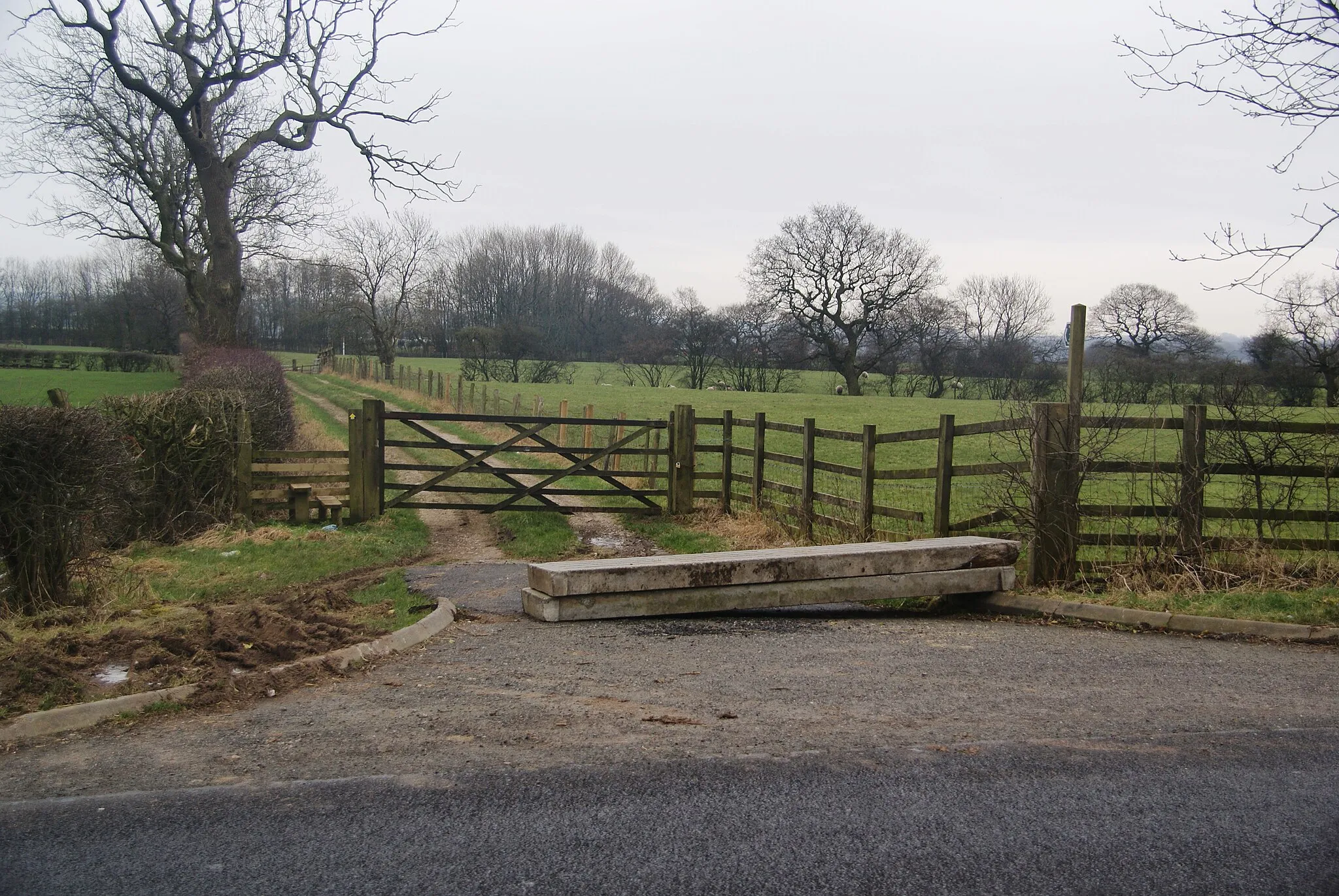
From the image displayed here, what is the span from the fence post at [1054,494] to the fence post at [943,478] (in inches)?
36.9

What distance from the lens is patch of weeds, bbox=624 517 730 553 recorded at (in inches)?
501

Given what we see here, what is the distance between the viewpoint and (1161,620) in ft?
25.8

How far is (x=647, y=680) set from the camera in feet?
20.2

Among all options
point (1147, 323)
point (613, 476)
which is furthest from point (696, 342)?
point (613, 476)

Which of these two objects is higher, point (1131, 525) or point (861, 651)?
point (1131, 525)

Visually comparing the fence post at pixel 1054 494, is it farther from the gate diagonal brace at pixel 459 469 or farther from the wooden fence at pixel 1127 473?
the gate diagonal brace at pixel 459 469

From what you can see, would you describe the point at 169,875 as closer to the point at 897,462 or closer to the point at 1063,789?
the point at 1063,789

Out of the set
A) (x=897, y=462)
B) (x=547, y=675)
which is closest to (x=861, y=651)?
(x=547, y=675)

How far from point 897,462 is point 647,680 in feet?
65.4

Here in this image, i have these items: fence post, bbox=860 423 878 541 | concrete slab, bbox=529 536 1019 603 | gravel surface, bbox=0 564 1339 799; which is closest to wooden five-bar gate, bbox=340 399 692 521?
fence post, bbox=860 423 878 541

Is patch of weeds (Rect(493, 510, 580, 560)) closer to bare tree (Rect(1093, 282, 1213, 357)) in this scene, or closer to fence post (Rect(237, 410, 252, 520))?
fence post (Rect(237, 410, 252, 520))

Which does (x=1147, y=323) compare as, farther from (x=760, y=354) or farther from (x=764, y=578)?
(x=764, y=578)

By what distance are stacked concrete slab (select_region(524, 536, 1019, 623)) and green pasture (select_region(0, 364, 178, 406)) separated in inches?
1166

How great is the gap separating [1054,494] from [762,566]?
281cm
